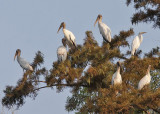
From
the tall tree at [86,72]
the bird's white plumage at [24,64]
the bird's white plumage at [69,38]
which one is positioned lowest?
the tall tree at [86,72]

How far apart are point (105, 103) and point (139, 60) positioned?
2.76 meters

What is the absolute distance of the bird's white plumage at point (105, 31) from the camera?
12.0 m

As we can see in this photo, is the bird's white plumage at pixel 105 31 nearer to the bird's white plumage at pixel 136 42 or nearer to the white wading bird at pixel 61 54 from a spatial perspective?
the bird's white plumage at pixel 136 42

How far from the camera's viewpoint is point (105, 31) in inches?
495

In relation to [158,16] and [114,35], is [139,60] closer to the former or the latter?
[114,35]

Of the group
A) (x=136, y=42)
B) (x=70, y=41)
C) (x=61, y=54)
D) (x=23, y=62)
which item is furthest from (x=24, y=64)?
(x=136, y=42)

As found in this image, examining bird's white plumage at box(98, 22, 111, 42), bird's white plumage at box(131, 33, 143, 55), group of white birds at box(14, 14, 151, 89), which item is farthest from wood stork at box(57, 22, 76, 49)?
bird's white plumage at box(131, 33, 143, 55)

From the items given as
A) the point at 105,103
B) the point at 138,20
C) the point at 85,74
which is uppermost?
the point at 138,20

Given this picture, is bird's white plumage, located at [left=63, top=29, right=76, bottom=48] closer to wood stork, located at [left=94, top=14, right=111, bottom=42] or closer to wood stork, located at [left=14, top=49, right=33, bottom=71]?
wood stork, located at [left=94, top=14, right=111, bottom=42]

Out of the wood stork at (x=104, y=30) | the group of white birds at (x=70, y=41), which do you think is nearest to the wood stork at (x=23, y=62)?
the group of white birds at (x=70, y=41)

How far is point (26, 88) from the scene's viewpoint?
10.3 metres

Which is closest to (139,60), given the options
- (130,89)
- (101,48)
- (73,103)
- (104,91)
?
(101,48)

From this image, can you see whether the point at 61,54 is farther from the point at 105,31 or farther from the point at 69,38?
the point at 105,31

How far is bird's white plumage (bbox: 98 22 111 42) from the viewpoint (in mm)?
11967
